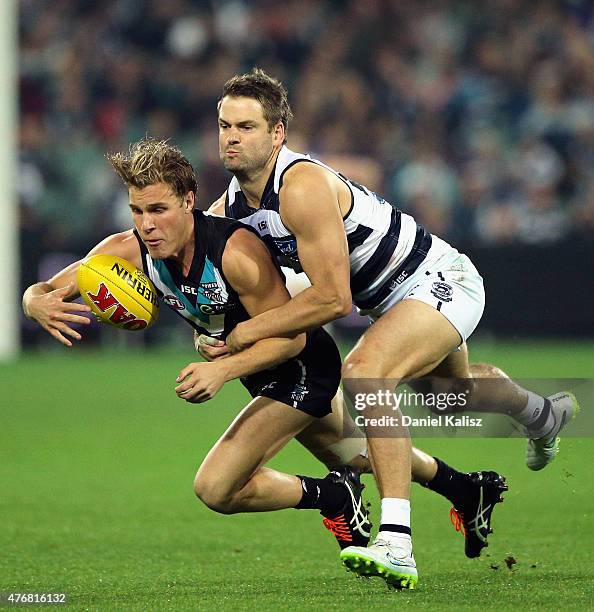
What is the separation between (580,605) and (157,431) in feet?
20.8

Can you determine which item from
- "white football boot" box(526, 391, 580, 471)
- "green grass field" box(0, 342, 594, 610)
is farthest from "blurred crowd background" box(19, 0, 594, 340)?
"white football boot" box(526, 391, 580, 471)

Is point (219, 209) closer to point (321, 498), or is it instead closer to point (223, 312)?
point (223, 312)

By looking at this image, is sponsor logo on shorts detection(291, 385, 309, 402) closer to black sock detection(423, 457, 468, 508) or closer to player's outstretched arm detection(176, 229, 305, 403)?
player's outstretched arm detection(176, 229, 305, 403)

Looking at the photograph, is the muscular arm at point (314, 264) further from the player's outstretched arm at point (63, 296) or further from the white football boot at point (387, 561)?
the white football boot at point (387, 561)

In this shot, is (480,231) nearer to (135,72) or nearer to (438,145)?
(438,145)

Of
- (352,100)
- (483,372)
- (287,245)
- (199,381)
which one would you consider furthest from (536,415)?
(352,100)

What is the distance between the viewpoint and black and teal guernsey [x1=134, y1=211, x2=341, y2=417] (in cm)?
561

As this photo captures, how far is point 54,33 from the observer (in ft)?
63.0

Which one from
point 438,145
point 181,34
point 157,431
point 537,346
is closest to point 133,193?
point 157,431

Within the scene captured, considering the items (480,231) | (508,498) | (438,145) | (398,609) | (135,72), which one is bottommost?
(398,609)

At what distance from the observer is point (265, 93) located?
573cm

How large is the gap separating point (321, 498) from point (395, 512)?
0.69 meters

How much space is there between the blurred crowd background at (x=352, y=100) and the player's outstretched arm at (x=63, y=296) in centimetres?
1073

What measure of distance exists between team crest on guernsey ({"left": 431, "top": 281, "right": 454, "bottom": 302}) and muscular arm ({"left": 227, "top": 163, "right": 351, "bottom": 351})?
561 mm
